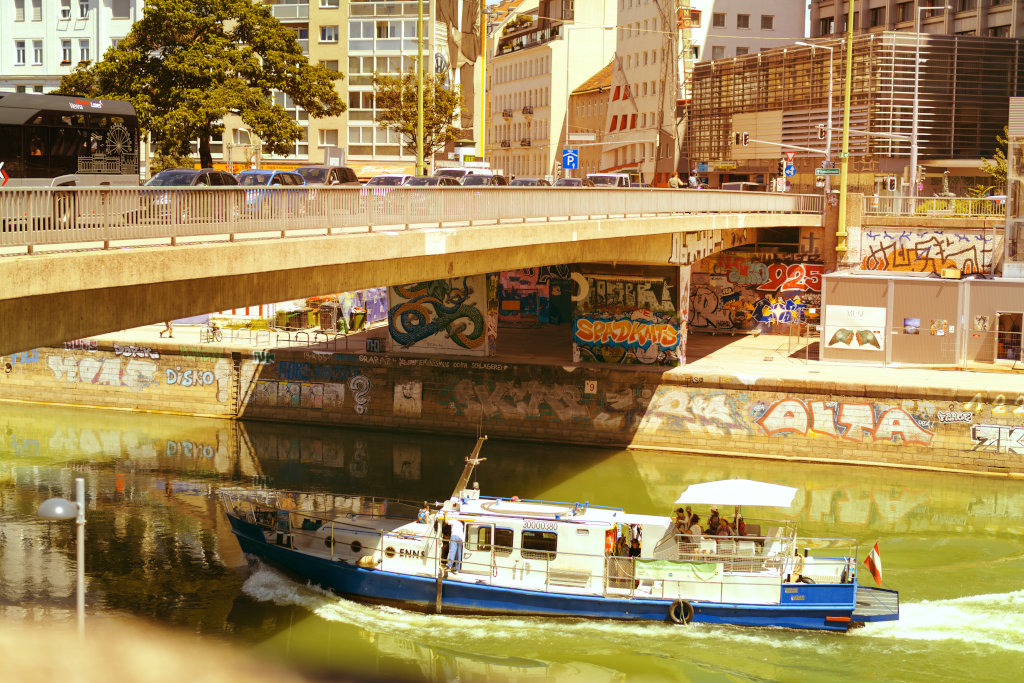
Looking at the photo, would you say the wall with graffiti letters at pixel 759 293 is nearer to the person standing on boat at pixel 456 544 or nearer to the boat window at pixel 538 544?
the boat window at pixel 538 544

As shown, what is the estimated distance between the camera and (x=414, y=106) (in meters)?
71.2

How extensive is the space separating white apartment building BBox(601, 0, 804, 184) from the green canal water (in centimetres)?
5588

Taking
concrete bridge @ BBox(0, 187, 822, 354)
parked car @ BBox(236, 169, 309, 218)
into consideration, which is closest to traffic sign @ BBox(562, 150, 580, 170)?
concrete bridge @ BBox(0, 187, 822, 354)

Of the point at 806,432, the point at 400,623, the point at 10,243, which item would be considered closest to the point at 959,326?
the point at 806,432

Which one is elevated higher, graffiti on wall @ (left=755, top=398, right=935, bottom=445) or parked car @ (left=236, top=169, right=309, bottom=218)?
parked car @ (left=236, top=169, right=309, bottom=218)

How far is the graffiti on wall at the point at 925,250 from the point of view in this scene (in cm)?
5797

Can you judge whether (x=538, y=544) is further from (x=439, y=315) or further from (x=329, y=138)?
(x=329, y=138)

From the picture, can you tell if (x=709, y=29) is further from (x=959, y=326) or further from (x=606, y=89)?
(x=959, y=326)

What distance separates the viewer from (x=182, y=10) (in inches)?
2183

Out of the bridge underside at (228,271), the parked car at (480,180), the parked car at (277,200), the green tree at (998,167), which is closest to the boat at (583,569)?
the bridge underside at (228,271)

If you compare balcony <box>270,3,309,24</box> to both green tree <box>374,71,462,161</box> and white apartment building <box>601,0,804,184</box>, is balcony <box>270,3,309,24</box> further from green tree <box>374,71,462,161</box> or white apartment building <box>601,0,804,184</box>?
white apartment building <box>601,0,804,184</box>

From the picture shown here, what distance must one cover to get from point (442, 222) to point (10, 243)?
1362cm

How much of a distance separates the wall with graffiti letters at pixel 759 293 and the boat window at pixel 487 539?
3342cm

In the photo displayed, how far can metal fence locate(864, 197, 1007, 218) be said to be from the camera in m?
59.0
